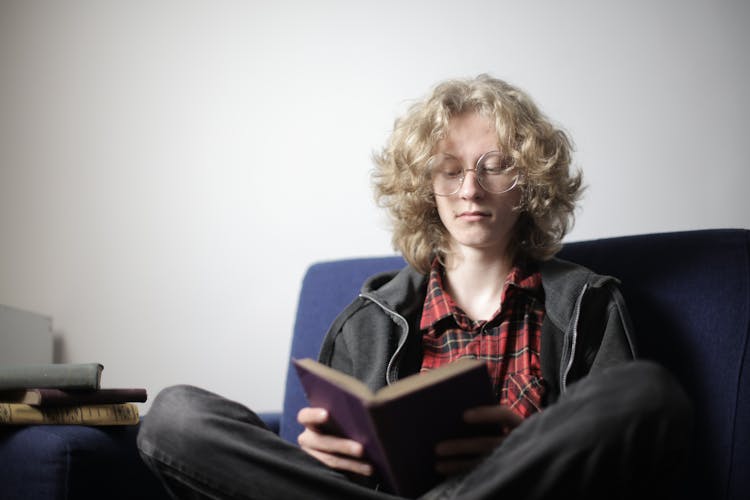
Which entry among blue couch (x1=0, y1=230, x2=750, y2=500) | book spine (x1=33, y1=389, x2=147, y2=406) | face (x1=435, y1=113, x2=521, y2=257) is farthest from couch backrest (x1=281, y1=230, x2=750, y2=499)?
book spine (x1=33, y1=389, x2=147, y2=406)

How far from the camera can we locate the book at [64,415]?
3.91 feet

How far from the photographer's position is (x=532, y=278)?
139 cm

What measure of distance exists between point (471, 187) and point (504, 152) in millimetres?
120

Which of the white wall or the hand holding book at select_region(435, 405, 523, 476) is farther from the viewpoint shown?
the white wall

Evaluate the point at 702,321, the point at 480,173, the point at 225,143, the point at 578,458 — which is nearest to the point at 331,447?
the point at 578,458

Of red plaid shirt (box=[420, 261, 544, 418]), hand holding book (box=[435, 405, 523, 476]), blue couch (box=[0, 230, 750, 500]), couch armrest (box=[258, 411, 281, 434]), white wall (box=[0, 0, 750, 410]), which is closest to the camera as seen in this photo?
hand holding book (box=[435, 405, 523, 476])

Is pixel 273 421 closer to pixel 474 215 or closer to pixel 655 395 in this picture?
pixel 474 215

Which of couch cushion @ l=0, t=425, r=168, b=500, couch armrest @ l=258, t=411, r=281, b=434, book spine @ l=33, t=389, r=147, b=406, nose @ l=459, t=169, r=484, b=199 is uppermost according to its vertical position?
nose @ l=459, t=169, r=484, b=199

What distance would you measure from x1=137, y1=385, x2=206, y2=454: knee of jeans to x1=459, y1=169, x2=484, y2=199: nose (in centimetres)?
63

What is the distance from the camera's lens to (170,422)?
102 centimetres

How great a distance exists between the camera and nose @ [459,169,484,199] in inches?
51.8

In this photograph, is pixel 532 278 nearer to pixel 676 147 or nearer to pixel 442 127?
pixel 442 127

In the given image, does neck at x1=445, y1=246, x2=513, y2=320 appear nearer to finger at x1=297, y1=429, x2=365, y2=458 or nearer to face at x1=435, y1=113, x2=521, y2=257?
face at x1=435, y1=113, x2=521, y2=257

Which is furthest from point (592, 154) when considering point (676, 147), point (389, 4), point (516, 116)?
point (389, 4)
